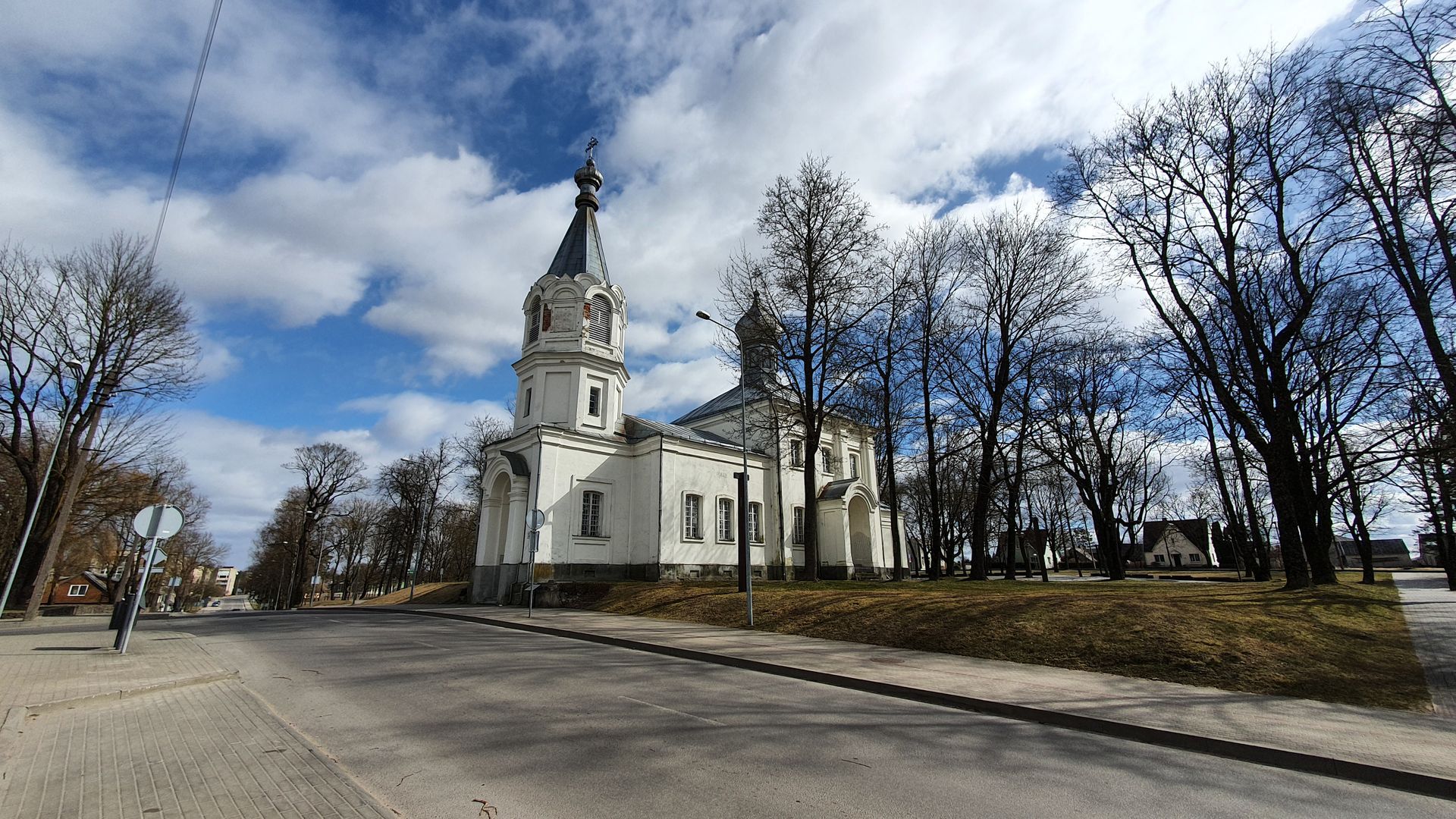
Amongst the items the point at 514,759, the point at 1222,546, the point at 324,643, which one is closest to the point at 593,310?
the point at 324,643

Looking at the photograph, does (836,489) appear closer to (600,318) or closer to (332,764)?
(600,318)

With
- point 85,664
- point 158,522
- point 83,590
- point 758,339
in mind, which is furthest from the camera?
point 83,590

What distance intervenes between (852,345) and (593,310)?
41.7ft

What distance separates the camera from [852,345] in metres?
22.6

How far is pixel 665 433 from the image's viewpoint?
2886cm

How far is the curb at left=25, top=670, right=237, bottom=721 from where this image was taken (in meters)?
6.55

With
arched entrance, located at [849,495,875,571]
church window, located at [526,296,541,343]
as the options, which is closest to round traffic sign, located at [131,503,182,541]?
church window, located at [526,296,541,343]

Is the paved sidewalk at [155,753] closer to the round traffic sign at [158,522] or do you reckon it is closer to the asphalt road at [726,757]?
the asphalt road at [726,757]

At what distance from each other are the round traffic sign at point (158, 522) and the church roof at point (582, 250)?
18.8 metres

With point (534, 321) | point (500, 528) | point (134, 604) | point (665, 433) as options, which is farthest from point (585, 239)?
point (134, 604)

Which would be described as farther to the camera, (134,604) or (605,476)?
(605,476)

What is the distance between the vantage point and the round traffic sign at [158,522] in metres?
11.0

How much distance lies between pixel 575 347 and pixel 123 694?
21056 mm

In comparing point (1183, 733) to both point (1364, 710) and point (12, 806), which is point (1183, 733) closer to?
point (1364, 710)
